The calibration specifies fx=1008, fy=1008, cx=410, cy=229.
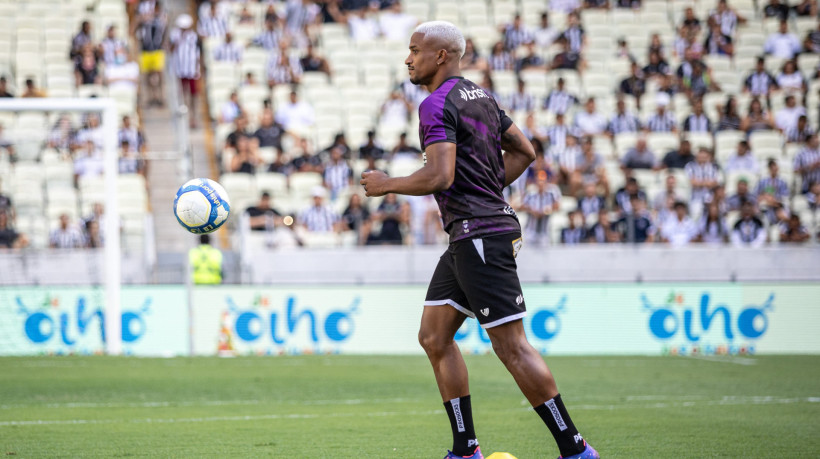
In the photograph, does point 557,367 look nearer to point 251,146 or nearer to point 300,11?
point 251,146

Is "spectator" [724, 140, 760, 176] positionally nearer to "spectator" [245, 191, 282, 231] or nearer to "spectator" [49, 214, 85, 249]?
"spectator" [245, 191, 282, 231]

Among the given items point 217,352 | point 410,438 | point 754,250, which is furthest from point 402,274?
point 410,438

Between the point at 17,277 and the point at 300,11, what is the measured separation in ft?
32.5

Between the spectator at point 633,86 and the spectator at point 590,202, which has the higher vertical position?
the spectator at point 633,86

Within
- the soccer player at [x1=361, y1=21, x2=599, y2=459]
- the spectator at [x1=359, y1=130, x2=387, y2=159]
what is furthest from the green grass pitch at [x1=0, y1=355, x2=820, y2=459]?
the spectator at [x1=359, y1=130, x2=387, y2=159]

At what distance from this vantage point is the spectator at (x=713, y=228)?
17.0 m

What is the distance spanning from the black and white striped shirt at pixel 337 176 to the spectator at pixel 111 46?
523cm

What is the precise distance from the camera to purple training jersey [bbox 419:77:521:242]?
5.32m

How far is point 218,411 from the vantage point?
8.73 metres

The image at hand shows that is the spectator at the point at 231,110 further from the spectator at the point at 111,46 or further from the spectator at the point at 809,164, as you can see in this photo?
the spectator at the point at 809,164

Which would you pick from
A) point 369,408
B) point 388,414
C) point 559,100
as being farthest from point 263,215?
point 388,414

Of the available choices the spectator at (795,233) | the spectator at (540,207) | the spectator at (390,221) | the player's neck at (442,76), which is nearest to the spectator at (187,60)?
the spectator at (390,221)

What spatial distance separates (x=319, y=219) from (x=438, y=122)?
40.0 ft

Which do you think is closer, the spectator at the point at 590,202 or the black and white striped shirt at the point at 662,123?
the spectator at the point at 590,202
